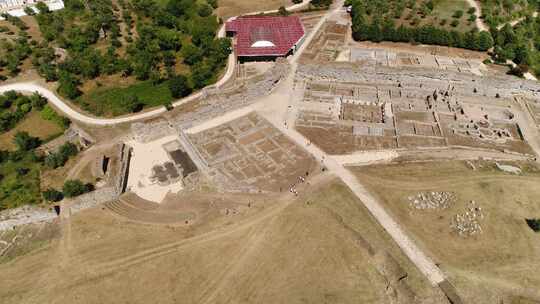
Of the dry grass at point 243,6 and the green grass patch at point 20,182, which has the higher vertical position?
the dry grass at point 243,6

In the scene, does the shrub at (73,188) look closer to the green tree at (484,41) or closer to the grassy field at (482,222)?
the grassy field at (482,222)

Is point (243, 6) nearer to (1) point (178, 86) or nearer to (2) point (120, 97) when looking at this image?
(1) point (178, 86)

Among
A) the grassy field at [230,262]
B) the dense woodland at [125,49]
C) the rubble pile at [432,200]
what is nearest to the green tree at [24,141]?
the dense woodland at [125,49]

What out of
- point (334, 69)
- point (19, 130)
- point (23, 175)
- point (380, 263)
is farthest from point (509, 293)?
point (19, 130)

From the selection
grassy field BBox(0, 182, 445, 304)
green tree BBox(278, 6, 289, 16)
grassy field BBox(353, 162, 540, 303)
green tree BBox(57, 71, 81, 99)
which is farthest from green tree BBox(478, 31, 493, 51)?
green tree BBox(57, 71, 81, 99)

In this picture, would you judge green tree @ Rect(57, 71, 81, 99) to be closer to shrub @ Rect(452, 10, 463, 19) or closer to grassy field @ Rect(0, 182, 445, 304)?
grassy field @ Rect(0, 182, 445, 304)

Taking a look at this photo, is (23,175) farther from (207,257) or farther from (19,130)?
(207,257)
